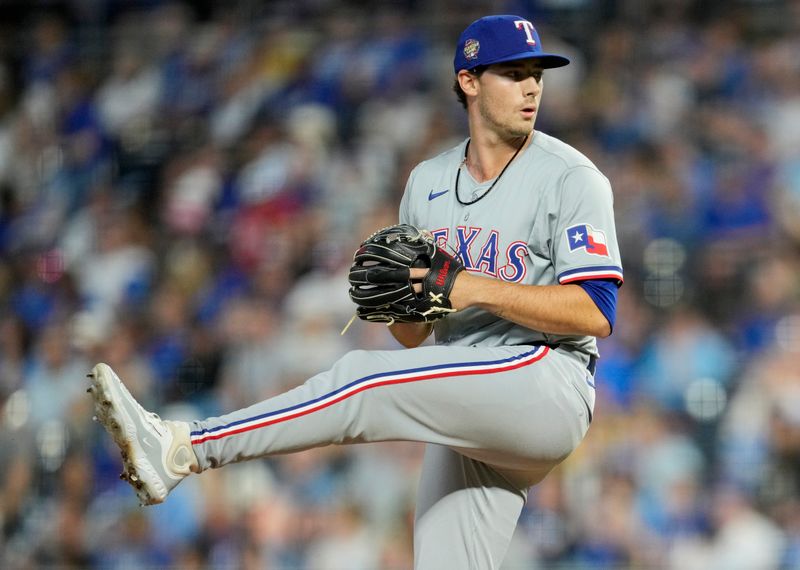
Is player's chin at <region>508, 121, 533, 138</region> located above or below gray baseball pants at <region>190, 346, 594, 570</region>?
above

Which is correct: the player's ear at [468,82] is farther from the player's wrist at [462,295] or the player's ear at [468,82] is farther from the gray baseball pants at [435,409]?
the gray baseball pants at [435,409]

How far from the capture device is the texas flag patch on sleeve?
8.91ft

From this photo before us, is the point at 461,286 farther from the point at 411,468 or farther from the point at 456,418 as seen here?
the point at 411,468

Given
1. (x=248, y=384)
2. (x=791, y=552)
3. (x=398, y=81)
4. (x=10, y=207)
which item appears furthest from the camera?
(x=10, y=207)

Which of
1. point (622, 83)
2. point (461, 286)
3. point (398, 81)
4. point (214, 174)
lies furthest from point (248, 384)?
point (461, 286)

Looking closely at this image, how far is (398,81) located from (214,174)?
4.19ft

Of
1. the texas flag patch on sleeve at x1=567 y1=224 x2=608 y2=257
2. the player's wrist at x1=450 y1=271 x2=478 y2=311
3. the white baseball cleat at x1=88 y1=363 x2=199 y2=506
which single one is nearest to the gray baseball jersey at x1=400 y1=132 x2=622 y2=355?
the texas flag patch on sleeve at x1=567 y1=224 x2=608 y2=257

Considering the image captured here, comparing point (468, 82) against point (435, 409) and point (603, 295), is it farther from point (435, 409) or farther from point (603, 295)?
point (435, 409)

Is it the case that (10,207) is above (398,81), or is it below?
below

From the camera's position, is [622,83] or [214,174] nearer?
[622,83]

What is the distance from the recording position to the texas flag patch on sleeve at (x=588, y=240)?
8.91 ft

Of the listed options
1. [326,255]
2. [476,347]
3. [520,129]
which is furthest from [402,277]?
[326,255]

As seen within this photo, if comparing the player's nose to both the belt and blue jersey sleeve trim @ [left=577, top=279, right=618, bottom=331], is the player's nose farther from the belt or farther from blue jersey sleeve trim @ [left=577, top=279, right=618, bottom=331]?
the belt

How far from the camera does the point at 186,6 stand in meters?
7.71
